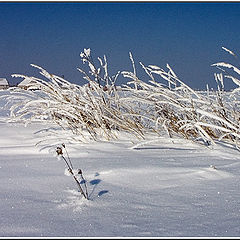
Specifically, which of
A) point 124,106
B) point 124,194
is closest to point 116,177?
point 124,194

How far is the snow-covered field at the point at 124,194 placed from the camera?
951mm

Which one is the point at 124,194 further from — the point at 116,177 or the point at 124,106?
the point at 124,106

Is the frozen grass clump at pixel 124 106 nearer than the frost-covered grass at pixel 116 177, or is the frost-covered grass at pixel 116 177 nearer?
the frost-covered grass at pixel 116 177

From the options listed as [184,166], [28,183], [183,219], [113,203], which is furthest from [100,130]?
[183,219]

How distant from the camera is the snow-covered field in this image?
95cm

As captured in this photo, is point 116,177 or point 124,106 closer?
point 116,177

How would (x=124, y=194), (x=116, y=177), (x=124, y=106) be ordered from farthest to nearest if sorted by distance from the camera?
(x=124, y=106), (x=116, y=177), (x=124, y=194)

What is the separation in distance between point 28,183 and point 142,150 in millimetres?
787

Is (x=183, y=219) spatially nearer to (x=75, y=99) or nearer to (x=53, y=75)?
(x=75, y=99)

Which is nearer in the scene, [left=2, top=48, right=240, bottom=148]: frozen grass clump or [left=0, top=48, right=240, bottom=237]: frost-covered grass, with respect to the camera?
[left=0, top=48, right=240, bottom=237]: frost-covered grass

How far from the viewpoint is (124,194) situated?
1.25m

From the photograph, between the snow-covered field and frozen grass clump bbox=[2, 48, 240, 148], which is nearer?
the snow-covered field

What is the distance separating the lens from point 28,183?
1360 mm

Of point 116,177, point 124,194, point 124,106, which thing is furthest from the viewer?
point 124,106
